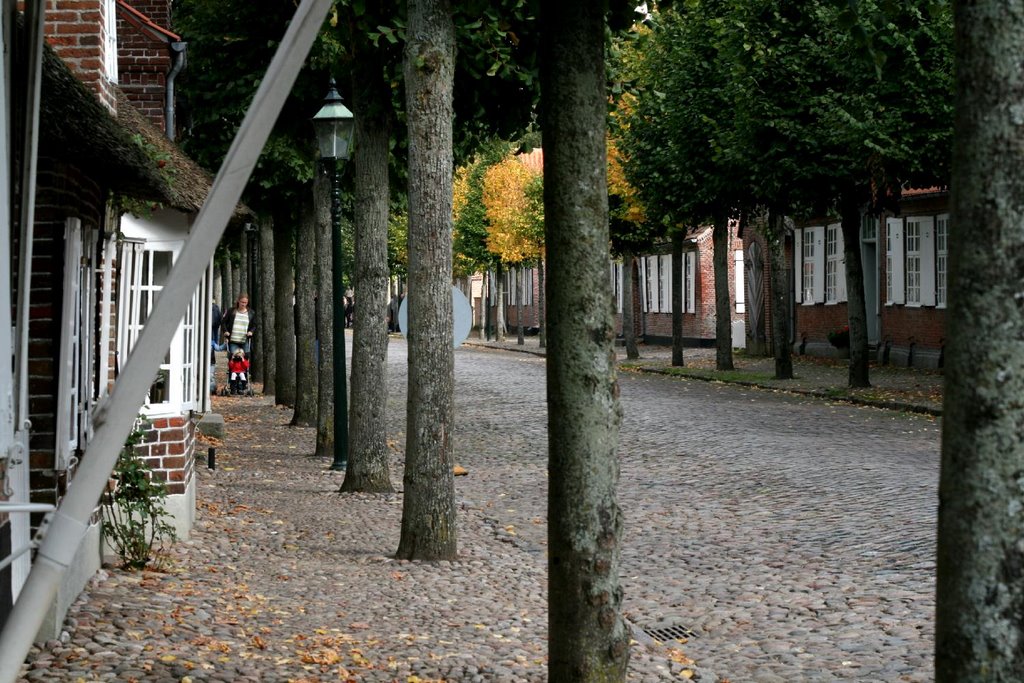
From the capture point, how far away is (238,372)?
1103 inches

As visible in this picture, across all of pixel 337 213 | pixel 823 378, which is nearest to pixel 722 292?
pixel 823 378

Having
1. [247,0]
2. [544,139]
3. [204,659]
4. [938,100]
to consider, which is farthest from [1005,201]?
[938,100]

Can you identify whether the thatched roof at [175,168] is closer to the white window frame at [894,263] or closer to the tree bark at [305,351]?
the tree bark at [305,351]

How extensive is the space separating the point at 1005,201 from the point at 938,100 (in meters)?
19.8

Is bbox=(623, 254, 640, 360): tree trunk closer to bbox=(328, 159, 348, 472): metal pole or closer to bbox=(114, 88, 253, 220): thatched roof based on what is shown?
bbox=(328, 159, 348, 472): metal pole

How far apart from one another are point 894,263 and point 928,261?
1804 millimetres

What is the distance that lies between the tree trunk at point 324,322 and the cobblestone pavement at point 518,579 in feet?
1.35

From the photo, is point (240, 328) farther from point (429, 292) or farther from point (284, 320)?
point (429, 292)

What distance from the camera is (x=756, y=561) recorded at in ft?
32.0

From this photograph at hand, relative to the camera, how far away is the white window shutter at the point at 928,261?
32.3 meters

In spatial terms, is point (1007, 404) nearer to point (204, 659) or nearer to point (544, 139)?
point (544, 139)

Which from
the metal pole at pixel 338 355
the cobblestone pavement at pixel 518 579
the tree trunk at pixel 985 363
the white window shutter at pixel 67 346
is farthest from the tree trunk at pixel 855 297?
the tree trunk at pixel 985 363

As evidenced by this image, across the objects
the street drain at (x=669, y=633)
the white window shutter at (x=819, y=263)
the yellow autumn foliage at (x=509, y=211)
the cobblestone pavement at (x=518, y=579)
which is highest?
the yellow autumn foliage at (x=509, y=211)

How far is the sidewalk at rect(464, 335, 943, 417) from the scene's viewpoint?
74.8ft
